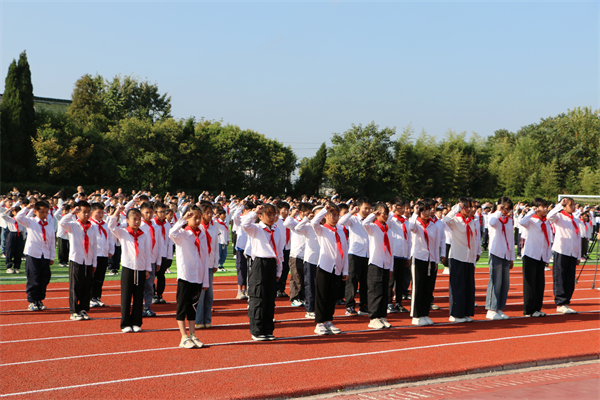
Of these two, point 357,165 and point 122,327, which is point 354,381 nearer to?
point 122,327

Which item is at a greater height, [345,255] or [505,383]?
[345,255]

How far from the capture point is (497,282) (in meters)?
9.54

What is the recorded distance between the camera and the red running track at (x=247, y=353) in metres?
5.65

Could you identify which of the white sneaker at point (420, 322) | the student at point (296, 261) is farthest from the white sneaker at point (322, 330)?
the student at point (296, 261)

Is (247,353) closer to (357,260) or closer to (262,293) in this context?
(262,293)

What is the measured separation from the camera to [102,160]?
1453 inches

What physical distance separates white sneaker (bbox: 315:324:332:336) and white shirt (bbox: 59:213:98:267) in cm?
387

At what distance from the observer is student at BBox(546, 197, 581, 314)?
33.3ft

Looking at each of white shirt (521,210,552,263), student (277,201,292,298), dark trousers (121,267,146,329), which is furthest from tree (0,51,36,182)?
white shirt (521,210,552,263)

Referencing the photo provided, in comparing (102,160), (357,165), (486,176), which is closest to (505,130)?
(486,176)

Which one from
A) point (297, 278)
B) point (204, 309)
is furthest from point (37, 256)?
point (297, 278)

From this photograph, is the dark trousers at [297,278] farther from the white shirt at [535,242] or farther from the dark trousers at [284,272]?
the white shirt at [535,242]

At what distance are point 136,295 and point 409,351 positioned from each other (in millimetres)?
3967

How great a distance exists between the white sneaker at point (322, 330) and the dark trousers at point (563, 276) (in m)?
4.91
